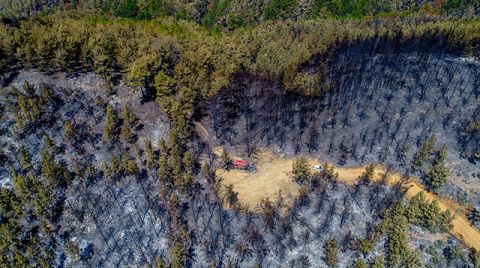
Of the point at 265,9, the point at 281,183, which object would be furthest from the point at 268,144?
the point at 265,9

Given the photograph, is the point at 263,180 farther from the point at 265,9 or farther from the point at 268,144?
the point at 265,9

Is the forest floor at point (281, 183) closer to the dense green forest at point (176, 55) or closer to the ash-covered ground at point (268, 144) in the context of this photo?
the ash-covered ground at point (268, 144)

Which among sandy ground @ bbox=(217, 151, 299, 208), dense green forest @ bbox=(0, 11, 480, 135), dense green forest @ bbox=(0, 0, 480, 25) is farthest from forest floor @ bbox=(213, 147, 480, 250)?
dense green forest @ bbox=(0, 0, 480, 25)

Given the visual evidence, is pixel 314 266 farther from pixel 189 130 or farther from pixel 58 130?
pixel 58 130

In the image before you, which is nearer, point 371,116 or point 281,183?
point 281,183

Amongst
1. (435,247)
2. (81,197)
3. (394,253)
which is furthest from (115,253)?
(435,247)

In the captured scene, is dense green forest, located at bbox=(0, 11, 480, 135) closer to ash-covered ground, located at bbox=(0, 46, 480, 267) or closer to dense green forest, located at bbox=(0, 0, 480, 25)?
ash-covered ground, located at bbox=(0, 46, 480, 267)

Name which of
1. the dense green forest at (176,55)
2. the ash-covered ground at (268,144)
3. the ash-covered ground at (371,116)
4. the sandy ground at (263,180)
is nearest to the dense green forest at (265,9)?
the dense green forest at (176,55)

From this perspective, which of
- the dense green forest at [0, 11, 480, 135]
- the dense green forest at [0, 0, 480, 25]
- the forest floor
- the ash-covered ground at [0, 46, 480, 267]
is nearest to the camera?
the ash-covered ground at [0, 46, 480, 267]
